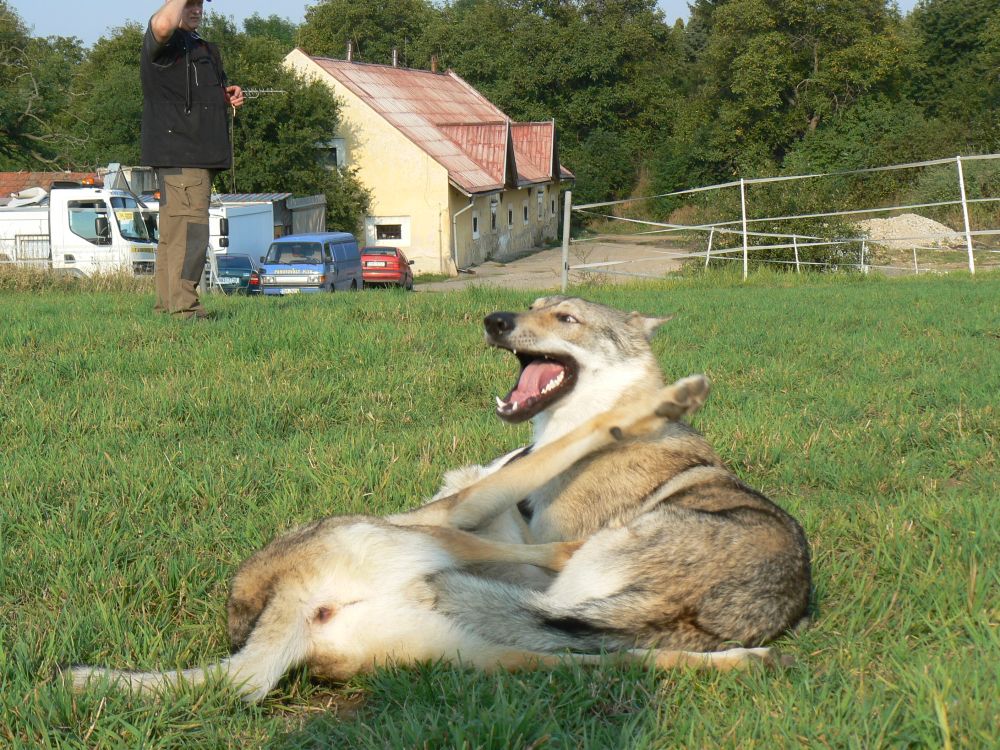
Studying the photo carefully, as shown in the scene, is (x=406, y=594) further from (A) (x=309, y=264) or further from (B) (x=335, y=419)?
(A) (x=309, y=264)

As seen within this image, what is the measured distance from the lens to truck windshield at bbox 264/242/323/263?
26.6 meters

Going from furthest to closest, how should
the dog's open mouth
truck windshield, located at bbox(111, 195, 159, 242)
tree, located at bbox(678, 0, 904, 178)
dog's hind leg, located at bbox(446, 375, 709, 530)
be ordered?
tree, located at bbox(678, 0, 904, 178) < truck windshield, located at bbox(111, 195, 159, 242) < the dog's open mouth < dog's hind leg, located at bbox(446, 375, 709, 530)

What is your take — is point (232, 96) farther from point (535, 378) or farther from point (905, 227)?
point (905, 227)

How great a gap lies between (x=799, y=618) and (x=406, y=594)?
1278 millimetres

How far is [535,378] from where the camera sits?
422 cm

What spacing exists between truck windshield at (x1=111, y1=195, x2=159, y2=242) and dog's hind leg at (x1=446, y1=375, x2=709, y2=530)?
2351 cm

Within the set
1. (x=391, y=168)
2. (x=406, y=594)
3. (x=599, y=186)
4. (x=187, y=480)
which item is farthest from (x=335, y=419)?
(x=599, y=186)


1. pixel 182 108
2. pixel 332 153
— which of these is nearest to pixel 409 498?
pixel 182 108

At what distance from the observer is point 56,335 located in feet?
26.0

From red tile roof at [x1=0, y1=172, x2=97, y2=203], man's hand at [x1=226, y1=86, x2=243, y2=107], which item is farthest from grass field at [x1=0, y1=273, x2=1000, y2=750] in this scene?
red tile roof at [x1=0, y1=172, x2=97, y2=203]

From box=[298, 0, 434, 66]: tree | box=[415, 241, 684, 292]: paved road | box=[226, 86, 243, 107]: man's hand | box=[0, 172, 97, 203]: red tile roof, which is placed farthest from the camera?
box=[298, 0, 434, 66]: tree

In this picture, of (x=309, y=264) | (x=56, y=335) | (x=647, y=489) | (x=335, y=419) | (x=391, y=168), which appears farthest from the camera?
(x=391, y=168)

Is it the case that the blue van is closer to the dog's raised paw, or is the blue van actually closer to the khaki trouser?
the khaki trouser

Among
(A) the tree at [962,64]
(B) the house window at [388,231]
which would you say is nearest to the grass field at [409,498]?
(B) the house window at [388,231]
